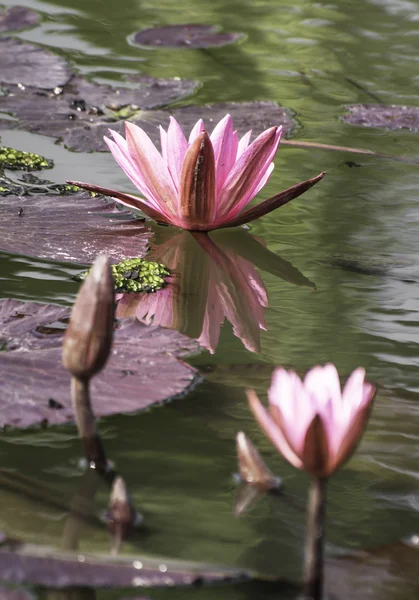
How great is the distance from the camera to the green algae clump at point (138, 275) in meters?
1.81

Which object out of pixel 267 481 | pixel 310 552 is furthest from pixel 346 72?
pixel 310 552

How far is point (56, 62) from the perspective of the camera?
3.44 meters

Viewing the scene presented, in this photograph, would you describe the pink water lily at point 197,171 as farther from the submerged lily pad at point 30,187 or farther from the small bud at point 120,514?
the small bud at point 120,514

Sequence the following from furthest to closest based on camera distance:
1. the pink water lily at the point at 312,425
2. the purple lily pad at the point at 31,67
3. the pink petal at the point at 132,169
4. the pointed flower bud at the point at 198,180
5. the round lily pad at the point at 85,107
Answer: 1. the purple lily pad at the point at 31,67
2. the round lily pad at the point at 85,107
3. the pink petal at the point at 132,169
4. the pointed flower bud at the point at 198,180
5. the pink water lily at the point at 312,425

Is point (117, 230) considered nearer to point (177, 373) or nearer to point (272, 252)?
point (272, 252)

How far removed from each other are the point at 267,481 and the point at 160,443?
176 mm

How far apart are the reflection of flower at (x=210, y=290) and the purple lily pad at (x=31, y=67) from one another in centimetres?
136

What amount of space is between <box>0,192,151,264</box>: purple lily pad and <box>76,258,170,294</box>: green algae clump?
2.4 inches

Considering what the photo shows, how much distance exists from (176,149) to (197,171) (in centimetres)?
10

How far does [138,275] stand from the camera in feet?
6.08

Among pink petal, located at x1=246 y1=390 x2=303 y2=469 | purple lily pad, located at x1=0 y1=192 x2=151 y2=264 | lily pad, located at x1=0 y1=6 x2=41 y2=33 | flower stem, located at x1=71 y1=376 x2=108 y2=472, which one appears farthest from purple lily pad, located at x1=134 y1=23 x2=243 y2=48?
pink petal, located at x1=246 y1=390 x2=303 y2=469

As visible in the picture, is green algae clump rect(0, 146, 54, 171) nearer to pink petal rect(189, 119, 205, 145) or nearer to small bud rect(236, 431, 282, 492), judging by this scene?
pink petal rect(189, 119, 205, 145)

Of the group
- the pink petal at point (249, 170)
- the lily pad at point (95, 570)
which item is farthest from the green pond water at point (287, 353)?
the pink petal at point (249, 170)

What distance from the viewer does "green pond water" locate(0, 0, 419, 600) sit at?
1084 mm
